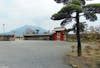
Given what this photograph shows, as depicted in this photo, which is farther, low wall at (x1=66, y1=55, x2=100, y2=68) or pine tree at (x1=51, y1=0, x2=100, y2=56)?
pine tree at (x1=51, y1=0, x2=100, y2=56)

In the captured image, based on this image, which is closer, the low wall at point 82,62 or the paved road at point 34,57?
the low wall at point 82,62

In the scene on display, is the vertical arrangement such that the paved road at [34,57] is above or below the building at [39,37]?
below

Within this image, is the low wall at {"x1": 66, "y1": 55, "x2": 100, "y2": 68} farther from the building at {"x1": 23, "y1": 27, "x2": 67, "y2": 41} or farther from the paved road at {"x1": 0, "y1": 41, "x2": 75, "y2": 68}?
the building at {"x1": 23, "y1": 27, "x2": 67, "y2": 41}

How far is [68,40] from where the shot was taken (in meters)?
16.6

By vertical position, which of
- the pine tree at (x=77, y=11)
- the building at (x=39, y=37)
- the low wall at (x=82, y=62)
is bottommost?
the low wall at (x=82, y=62)

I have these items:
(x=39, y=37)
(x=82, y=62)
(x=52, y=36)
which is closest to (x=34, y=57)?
(x=82, y=62)

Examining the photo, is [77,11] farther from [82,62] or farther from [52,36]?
[52,36]

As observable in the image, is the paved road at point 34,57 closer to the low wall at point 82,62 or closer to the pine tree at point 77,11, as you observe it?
the low wall at point 82,62

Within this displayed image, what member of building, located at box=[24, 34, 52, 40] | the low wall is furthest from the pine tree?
building, located at box=[24, 34, 52, 40]

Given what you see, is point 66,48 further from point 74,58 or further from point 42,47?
point 74,58

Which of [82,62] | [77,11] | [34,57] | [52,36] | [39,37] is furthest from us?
[39,37]

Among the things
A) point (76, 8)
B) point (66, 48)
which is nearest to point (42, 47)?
point (66, 48)

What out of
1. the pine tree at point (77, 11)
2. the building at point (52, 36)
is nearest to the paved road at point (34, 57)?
the pine tree at point (77, 11)

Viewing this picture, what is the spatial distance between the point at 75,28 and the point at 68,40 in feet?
14.3
